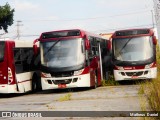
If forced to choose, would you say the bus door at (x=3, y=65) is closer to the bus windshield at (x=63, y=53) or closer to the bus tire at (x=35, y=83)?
the bus windshield at (x=63, y=53)

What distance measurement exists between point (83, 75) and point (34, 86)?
12.6 feet

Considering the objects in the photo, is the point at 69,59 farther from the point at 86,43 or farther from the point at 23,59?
the point at 23,59

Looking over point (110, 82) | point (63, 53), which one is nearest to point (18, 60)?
point (63, 53)

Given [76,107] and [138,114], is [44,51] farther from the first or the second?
[138,114]

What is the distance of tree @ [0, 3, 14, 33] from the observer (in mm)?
43375

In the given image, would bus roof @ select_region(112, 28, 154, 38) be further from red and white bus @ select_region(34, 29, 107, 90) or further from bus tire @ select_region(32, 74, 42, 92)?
bus tire @ select_region(32, 74, 42, 92)

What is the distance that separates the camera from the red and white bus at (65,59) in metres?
19.5

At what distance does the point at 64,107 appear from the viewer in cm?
1334

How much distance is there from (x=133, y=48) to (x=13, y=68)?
6.53 meters

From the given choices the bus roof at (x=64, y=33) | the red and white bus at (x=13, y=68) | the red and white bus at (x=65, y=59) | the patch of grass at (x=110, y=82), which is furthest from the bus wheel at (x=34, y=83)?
the patch of grass at (x=110, y=82)

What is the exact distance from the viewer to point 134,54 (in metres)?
22.1

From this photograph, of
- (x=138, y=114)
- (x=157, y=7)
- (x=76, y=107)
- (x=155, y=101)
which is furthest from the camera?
(x=76, y=107)

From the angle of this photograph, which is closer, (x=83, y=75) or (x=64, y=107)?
(x=64, y=107)

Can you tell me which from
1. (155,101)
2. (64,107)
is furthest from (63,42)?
(155,101)
